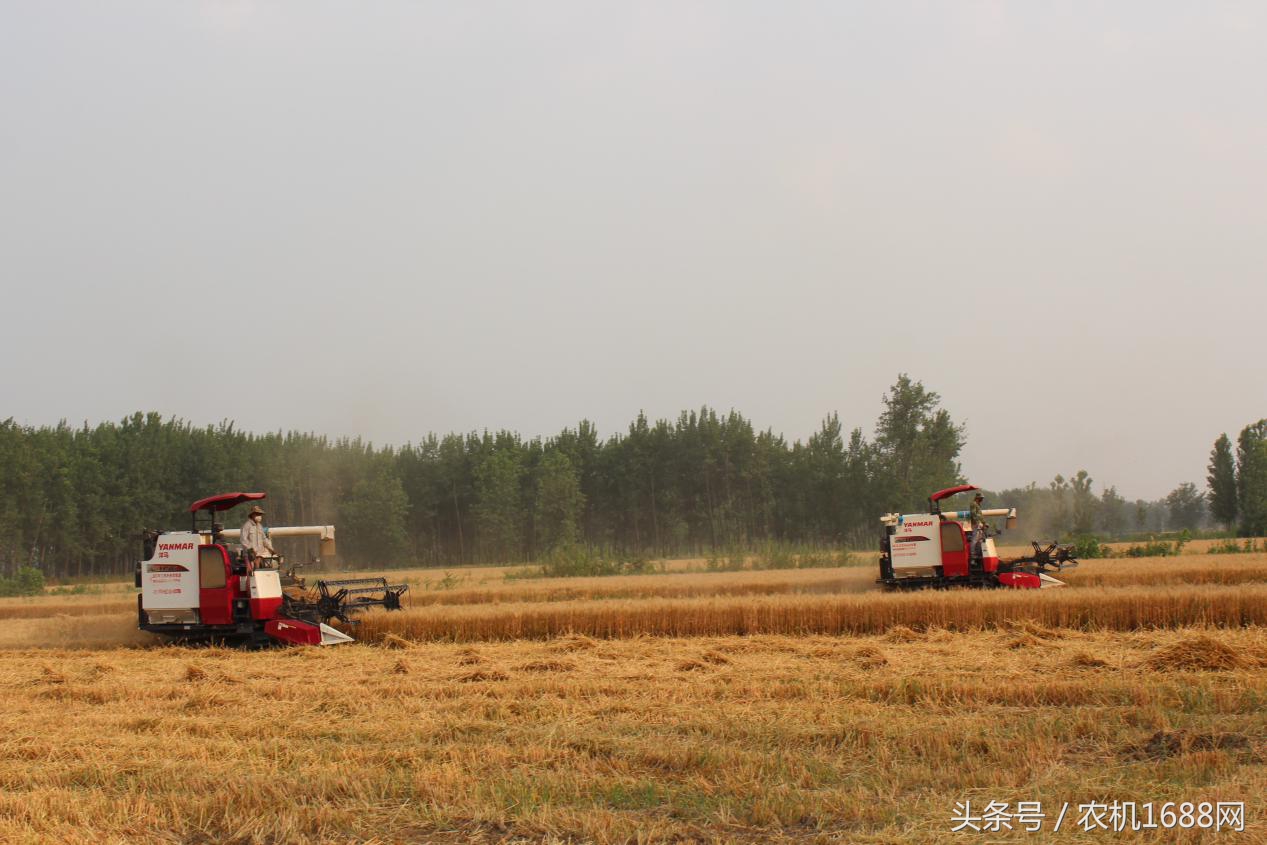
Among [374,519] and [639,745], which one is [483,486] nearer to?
[374,519]

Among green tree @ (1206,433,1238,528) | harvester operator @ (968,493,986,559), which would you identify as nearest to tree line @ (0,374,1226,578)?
green tree @ (1206,433,1238,528)

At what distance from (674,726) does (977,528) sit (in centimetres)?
1415

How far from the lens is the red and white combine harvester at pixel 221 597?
17.6 metres

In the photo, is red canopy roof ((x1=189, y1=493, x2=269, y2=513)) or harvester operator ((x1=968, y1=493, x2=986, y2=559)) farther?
harvester operator ((x1=968, y1=493, x2=986, y2=559))

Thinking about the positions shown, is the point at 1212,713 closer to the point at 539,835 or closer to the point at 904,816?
the point at 904,816

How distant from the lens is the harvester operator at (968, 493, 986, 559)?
846 inches

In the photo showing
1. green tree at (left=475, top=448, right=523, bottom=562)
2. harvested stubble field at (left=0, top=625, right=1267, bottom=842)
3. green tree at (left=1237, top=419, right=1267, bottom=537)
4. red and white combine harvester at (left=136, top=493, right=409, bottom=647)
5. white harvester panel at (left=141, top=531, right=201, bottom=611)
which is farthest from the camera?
green tree at (left=475, top=448, right=523, bottom=562)

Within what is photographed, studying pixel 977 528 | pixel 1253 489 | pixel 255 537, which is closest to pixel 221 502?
pixel 255 537

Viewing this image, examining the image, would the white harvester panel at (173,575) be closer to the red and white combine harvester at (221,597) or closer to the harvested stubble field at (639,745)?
the red and white combine harvester at (221,597)

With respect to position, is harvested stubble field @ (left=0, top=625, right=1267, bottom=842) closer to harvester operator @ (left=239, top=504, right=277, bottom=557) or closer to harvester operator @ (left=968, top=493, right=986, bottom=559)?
harvester operator @ (left=239, top=504, right=277, bottom=557)

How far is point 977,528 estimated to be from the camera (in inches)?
850

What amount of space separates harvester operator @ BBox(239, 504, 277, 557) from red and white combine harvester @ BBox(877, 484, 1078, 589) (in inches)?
487

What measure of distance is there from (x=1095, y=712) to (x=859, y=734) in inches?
87.3

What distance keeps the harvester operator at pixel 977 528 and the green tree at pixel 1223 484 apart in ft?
217
